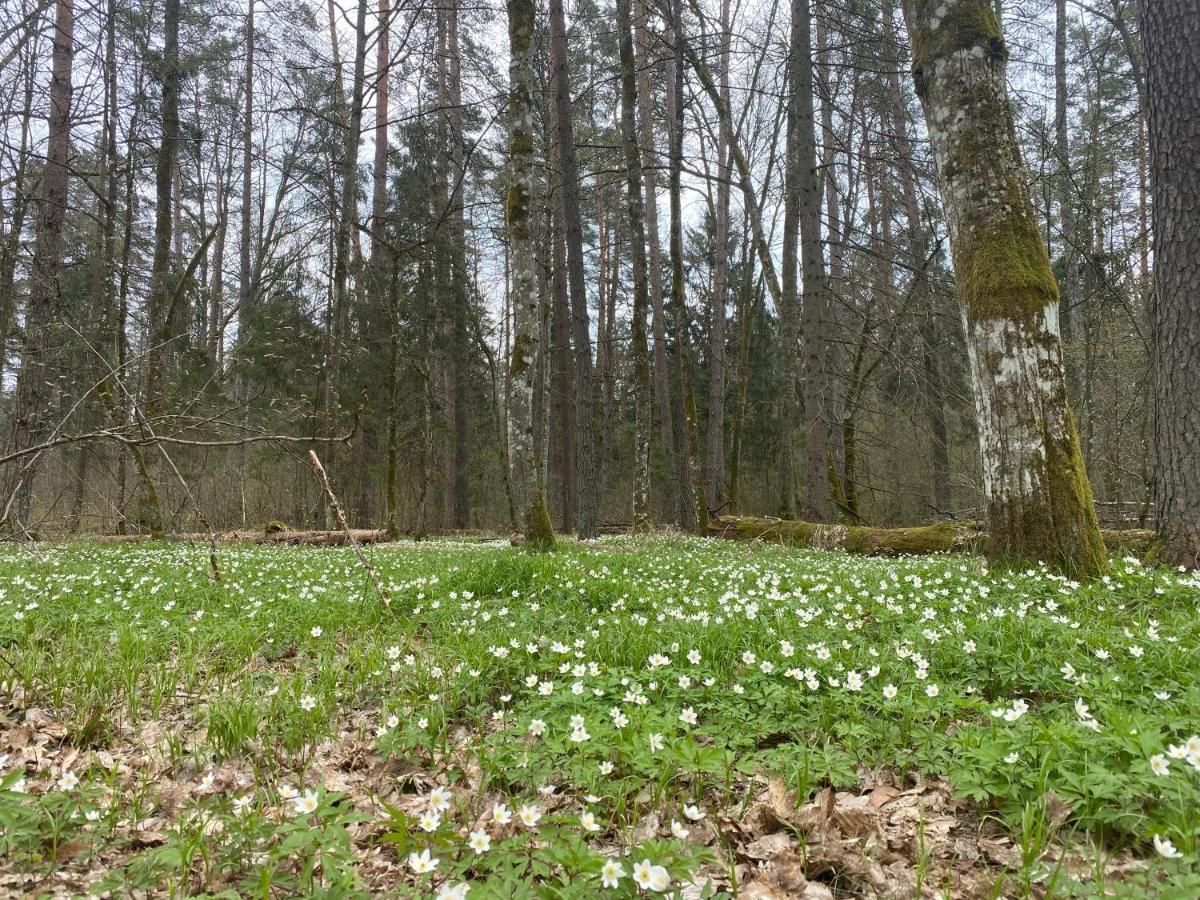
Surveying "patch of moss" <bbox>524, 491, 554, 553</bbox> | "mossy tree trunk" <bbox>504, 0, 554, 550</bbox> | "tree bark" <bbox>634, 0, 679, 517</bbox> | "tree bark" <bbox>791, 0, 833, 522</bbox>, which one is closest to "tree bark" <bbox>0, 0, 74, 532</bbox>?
"mossy tree trunk" <bbox>504, 0, 554, 550</bbox>

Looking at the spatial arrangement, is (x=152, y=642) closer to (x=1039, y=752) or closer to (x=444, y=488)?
(x=1039, y=752)

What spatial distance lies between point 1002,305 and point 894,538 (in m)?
5.39

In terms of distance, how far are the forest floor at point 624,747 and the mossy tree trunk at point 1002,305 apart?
0.61 m

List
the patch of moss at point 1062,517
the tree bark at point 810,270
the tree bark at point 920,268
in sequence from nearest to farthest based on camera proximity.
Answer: the patch of moss at point 1062,517, the tree bark at point 920,268, the tree bark at point 810,270

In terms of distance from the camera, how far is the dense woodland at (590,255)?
5309 mm

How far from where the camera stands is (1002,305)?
4.86 m

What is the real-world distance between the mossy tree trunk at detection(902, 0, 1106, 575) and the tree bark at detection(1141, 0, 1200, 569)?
3.29 ft

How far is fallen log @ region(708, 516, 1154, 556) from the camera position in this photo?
6.75 m

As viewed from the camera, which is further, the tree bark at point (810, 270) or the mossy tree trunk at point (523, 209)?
the tree bark at point (810, 270)

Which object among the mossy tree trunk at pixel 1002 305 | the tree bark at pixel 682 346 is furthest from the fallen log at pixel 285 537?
the mossy tree trunk at pixel 1002 305

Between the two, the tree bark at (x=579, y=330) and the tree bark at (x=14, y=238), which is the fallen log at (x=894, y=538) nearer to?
the tree bark at (x=579, y=330)

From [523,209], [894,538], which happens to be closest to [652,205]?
[523,209]

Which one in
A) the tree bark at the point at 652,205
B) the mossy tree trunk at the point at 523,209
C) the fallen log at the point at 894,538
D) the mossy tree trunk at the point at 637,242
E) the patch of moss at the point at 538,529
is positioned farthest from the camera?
the tree bark at the point at 652,205

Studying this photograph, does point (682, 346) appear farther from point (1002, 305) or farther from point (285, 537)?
point (285, 537)
